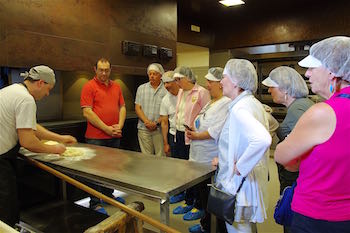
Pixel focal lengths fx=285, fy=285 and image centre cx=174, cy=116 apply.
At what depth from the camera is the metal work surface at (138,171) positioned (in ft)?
4.82

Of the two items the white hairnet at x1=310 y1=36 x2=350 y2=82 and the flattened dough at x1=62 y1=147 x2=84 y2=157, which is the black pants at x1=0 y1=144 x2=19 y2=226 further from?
Result: the white hairnet at x1=310 y1=36 x2=350 y2=82

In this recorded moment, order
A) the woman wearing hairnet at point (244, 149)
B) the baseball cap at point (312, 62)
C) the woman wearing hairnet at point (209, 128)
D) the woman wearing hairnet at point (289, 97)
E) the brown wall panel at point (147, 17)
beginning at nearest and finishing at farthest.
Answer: the baseball cap at point (312, 62)
the woman wearing hairnet at point (244, 149)
the woman wearing hairnet at point (289, 97)
the woman wearing hairnet at point (209, 128)
the brown wall panel at point (147, 17)

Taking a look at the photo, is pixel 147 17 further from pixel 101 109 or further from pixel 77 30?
pixel 101 109

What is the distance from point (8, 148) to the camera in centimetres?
186

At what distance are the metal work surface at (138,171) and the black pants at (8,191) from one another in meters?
0.20

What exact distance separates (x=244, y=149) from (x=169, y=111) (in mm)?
1627

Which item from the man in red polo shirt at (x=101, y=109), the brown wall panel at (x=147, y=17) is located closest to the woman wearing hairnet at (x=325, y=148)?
the man in red polo shirt at (x=101, y=109)

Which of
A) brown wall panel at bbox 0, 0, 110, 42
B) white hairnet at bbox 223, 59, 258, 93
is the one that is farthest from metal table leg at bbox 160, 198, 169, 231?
brown wall panel at bbox 0, 0, 110, 42

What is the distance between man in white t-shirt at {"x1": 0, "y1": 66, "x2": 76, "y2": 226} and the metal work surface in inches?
8.1

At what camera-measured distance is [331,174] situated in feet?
3.38

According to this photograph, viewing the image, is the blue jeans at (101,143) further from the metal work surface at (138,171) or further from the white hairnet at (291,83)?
the white hairnet at (291,83)

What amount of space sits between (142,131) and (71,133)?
0.77m

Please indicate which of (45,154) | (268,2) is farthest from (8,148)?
(268,2)

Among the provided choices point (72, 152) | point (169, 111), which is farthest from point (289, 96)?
point (72, 152)
